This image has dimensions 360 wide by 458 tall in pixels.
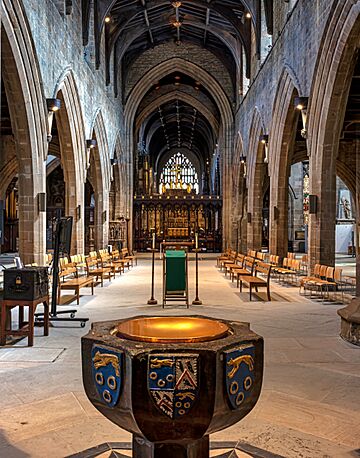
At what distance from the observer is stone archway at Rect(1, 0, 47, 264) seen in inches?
444

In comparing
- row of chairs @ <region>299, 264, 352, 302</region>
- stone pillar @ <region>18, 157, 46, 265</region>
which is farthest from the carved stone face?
stone pillar @ <region>18, 157, 46, 265</region>

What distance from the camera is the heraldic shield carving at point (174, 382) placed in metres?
2.28

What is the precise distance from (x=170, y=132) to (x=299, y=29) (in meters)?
34.9

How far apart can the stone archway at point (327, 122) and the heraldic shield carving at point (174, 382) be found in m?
9.51

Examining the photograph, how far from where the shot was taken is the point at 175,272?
9398 millimetres

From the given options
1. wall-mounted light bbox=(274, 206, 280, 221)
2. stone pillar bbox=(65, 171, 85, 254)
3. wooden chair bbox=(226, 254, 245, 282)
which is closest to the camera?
wooden chair bbox=(226, 254, 245, 282)

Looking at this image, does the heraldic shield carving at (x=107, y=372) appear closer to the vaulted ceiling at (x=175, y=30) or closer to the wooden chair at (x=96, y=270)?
the wooden chair at (x=96, y=270)

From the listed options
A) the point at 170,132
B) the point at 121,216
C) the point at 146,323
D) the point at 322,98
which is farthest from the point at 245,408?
the point at 170,132

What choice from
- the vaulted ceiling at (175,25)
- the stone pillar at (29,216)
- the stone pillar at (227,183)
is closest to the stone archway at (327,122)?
the stone pillar at (29,216)

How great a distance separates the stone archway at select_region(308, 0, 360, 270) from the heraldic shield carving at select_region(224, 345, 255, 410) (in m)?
9.26

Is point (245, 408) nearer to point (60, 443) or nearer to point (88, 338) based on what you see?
point (88, 338)

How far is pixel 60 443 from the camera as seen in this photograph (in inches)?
130

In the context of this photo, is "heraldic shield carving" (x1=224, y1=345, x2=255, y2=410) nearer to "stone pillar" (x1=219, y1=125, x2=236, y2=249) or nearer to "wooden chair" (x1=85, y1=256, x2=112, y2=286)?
"wooden chair" (x1=85, y1=256, x2=112, y2=286)

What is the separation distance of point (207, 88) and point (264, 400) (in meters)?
25.0
